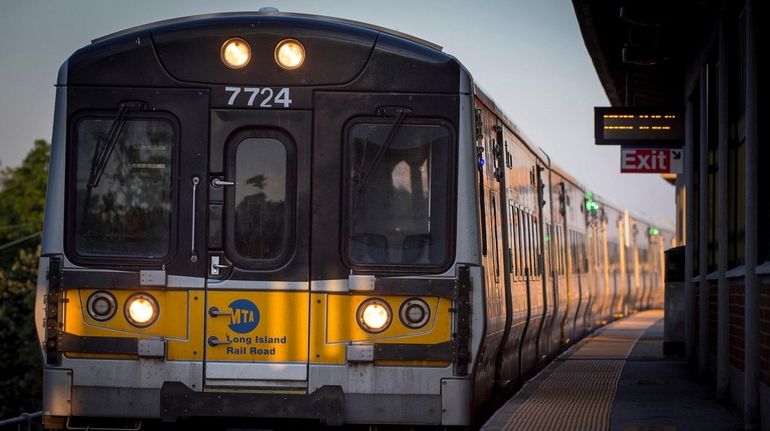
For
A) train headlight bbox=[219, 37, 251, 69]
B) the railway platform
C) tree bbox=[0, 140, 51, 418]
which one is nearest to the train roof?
train headlight bbox=[219, 37, 251, 69]

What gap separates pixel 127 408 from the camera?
9258 millimetres

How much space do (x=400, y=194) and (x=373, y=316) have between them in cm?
79

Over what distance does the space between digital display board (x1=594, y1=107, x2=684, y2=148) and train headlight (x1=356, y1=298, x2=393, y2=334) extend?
9.78 meters

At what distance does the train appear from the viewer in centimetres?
921

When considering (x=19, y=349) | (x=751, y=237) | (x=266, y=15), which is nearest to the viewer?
(x=266, y=15)

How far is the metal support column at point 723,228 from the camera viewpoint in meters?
13.2

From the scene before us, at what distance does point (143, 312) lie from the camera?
9.28 meters

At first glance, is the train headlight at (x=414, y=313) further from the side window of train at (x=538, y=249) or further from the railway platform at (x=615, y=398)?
the side window of train at (x=538, y=249)

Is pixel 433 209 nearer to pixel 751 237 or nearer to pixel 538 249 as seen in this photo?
pixel 751 237

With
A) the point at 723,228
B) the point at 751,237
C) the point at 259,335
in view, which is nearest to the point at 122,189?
the point at 259,335

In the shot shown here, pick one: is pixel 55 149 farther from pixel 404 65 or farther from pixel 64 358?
pixel 404 65

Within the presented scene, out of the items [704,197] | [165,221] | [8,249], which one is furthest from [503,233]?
[8,249]

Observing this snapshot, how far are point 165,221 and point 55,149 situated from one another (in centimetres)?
83

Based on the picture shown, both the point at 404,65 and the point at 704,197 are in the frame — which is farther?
the point at 704,197
